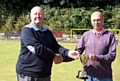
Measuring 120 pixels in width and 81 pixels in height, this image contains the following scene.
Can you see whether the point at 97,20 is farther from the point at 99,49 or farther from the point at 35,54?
the point at 35,54

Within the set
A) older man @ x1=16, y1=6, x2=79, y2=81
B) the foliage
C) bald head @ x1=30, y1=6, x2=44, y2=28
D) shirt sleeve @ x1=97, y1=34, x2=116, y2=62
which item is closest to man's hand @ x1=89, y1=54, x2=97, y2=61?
shirt sleeve @ x1=97, y1=34, x2=116, y2=62

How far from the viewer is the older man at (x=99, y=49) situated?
12.7 ft

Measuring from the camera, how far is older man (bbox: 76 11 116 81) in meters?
3.88

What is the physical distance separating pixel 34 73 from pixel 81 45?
2.79 ft

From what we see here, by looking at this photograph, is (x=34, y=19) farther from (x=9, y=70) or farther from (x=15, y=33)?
(x=15, y=33)

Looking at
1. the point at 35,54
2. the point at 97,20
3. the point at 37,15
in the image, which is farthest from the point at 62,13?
the point at 35,54

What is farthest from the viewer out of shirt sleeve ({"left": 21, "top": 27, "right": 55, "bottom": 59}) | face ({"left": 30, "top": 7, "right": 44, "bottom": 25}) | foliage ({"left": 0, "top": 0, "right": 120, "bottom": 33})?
foliage ({"left": 0, "top": 0, "right": 120, "bottom": 33})

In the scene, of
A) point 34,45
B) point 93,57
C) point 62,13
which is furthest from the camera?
point 62,13

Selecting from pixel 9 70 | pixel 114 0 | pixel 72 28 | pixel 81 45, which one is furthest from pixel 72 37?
pixel 81 45

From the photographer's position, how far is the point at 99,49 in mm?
3883

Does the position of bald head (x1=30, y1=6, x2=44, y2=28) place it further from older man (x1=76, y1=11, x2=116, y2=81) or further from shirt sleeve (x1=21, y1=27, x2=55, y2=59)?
older man (x1=76, y1=11, x2=116, y2=81)

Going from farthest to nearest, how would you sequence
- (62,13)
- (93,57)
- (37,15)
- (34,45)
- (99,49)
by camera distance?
(62,13), (99,49), (93,57), (37,15), (34,45)

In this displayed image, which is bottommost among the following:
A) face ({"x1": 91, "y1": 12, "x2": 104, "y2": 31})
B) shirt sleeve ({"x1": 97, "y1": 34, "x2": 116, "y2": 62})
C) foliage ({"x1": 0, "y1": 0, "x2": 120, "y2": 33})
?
foliage ({"x1": 0, "y1": 0, "x2": 120, "y2": 33})

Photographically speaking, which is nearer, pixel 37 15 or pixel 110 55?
pixel 37 15
